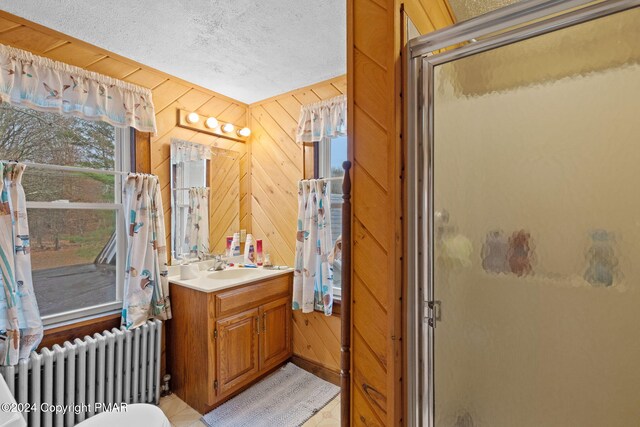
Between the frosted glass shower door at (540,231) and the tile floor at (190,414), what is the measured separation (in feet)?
4.28

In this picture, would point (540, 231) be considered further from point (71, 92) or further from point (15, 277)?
point (71, 92)

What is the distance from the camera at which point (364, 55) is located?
1.04 meters

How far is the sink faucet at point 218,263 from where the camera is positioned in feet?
8.66

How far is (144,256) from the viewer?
2127 mm

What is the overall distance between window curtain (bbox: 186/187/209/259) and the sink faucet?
102 millimetres

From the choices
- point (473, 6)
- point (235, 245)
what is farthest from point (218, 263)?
point (473, 6)

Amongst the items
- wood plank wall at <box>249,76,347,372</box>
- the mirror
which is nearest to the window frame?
the mirror

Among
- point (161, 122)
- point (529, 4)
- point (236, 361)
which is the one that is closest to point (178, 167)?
point (161, 122)

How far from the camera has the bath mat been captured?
78.7 inches

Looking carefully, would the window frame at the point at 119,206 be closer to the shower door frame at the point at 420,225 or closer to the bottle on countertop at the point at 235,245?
the bottle on countertop at the point at 235,245

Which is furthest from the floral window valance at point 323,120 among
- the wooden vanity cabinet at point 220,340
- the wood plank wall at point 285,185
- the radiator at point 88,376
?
the radiator at point 88,376

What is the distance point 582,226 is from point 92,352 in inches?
95.5

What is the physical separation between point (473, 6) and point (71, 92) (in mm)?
2371

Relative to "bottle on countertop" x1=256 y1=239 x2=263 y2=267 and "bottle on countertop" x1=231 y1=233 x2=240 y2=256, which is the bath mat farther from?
"bottle on countertop" x1=231 y1=233 x2=240 y2=256
